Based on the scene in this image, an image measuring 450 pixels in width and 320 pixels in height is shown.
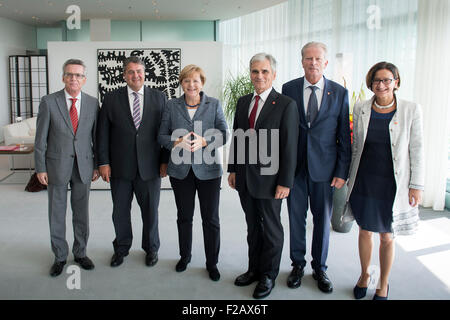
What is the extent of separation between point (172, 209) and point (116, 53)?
112 inches

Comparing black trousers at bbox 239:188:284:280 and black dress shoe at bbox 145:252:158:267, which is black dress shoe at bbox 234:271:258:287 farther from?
black dress shoe at bbox 145:252:158:267

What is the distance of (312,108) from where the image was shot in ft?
8.86

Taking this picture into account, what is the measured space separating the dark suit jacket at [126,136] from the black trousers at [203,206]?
31 cm

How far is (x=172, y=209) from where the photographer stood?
4.88m

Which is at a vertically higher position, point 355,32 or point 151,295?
point 355,32

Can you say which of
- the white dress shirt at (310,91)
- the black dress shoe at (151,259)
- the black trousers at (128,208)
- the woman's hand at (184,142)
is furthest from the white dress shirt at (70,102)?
the white dress shirt at (310,91)

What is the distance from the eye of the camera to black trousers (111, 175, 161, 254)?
3.13m

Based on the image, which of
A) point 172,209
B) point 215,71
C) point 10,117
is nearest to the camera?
point 172,209

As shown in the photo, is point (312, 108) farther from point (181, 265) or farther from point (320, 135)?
point (181, 265)

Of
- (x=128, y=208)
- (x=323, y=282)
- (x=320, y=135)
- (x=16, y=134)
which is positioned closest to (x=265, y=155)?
(x=320, y=135)

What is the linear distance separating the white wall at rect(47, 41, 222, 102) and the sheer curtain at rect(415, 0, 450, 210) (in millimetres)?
2953

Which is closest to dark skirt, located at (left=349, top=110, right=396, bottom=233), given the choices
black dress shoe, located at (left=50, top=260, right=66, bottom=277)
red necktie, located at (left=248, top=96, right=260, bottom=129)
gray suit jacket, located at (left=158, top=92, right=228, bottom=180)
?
red necktie, located at (left=248, top=96, right=260, bottom=129)
